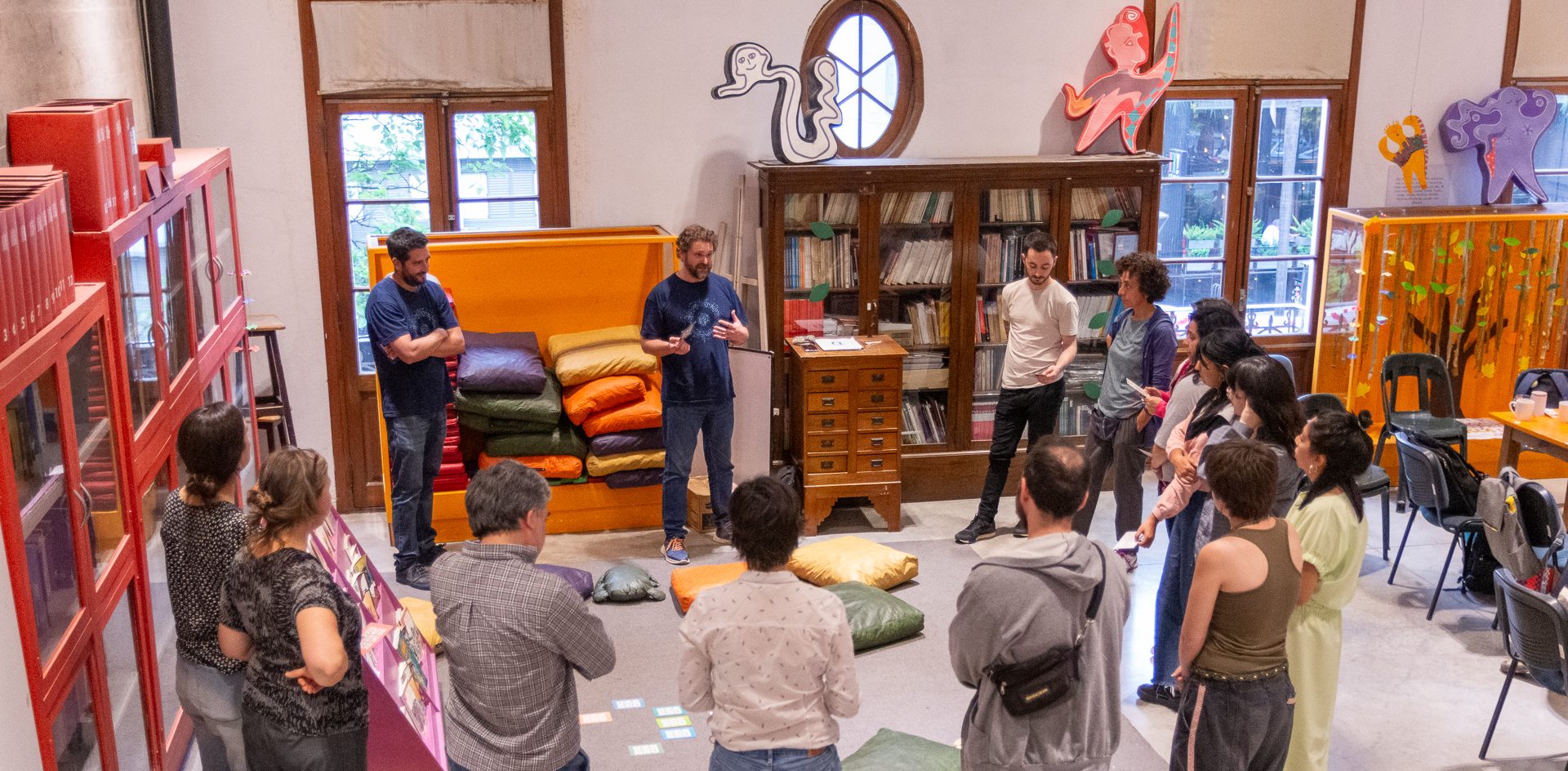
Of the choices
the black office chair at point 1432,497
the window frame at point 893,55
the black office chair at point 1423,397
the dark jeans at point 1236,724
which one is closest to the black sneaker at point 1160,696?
the dark jeans at point 1236,724

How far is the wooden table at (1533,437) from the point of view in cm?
591

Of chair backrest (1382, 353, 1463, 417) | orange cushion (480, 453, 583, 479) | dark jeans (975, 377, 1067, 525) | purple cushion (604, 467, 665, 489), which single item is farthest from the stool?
chair backrest (1382, 353, 1463, 417)

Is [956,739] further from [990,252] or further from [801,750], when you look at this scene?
[990,252]

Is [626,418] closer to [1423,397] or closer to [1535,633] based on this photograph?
[1535,633]

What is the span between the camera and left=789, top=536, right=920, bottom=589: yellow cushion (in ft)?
19.4

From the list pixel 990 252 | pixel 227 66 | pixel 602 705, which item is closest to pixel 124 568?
pixel 602 705

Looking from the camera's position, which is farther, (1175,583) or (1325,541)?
(1175,583)

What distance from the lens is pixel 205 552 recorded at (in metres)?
3.35

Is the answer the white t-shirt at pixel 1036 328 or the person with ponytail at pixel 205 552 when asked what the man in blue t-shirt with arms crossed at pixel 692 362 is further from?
the person with ponytail at pixel 205 552

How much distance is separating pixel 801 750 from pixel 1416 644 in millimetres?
3771

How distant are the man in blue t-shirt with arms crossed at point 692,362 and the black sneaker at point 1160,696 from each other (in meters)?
2.32

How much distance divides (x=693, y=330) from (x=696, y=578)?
1176 millimetres

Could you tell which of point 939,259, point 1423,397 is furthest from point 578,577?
point 1423,397

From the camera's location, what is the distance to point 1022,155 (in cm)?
744
